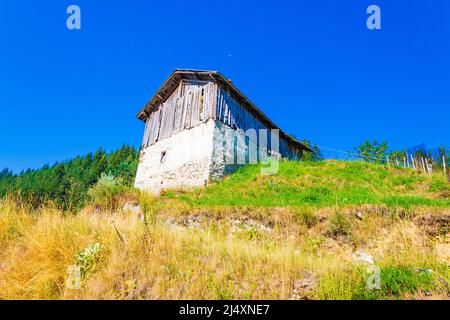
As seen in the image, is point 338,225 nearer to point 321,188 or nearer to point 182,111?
point 321,188

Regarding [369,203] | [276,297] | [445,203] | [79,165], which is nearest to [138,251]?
[276,297]

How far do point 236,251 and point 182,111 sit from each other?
14878mm

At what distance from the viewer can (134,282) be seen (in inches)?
163

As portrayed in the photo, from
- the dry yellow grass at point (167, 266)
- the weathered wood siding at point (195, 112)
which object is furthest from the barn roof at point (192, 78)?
the dry yellow grass at point (167, 266)

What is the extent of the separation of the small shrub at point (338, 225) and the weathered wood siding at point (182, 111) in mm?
9922

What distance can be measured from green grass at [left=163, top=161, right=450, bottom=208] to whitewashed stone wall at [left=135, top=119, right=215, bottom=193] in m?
1.55

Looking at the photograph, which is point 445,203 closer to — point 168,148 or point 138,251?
point 138,251

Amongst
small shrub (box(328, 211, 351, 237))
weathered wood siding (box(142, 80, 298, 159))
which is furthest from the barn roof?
small shrub (box(328, 211, 351, 237))

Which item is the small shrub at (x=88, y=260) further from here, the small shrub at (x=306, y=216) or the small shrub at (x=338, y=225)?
the small shrub at (x=338, y=225)

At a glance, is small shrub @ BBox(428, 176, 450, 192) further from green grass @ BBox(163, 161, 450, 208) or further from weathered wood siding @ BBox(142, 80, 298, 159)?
weathered wood siding @ BBox(142, 80, 298, 159)

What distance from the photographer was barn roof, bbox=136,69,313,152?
17.9m

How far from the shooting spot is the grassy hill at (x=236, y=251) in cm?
398
